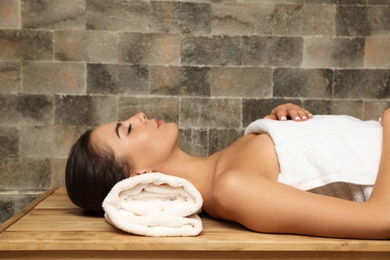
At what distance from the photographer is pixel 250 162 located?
1879 mm

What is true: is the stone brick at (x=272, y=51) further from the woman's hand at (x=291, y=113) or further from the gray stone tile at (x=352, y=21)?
the woman's hand at (x=291, y=113)

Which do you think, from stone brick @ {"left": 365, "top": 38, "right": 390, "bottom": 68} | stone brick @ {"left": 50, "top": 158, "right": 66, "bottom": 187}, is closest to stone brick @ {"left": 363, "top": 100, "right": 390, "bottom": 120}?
stone brick @ {"left": 365, "top": 38, "right": 390, "bottom": 68}

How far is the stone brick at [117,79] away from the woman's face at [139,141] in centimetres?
108

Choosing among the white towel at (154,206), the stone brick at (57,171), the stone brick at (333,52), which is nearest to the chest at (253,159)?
the white towel at (154,206)

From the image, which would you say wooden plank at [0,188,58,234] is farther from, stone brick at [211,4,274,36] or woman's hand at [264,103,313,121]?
stone brick at [211,4,274,36]

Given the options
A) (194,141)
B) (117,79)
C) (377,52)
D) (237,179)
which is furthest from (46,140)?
(377,52)

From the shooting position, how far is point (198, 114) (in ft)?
10.2

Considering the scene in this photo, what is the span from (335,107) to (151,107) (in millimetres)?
1195

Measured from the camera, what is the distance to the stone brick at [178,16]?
10.1 feet

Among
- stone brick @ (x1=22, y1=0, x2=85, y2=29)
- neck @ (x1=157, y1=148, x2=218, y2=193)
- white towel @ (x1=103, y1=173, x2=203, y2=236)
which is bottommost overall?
white towel @ (x1=103, y1=173, x2=203, y2=236)

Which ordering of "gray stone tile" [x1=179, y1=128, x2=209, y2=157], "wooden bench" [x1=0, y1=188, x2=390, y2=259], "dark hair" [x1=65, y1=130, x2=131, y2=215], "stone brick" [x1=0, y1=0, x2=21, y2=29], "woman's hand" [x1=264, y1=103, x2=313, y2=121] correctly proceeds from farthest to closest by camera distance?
"gray stone tile" [x1=179, y1=128, x2=209, y2=157]
"stone brick" [x1=0, y1=0, x2=21, y2=29]
"woman's hand" [x1=264, y1=103, x2=313, y2=121]
"dark hair" [x1=65, y1=130, x2=131, y2=215]
"wooden bench" [x1=0, y1=188, x2=390, y2=259]

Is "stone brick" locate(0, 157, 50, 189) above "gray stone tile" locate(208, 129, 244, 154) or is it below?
below

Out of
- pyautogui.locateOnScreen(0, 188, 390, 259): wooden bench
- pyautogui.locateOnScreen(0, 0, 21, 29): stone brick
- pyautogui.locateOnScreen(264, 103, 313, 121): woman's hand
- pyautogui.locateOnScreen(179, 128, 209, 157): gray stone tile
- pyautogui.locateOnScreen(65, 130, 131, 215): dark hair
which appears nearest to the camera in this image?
pyautogui.locateOnScreen(0, 188, 390, 259): wooden bench

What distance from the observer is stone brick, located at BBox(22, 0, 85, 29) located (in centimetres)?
302
